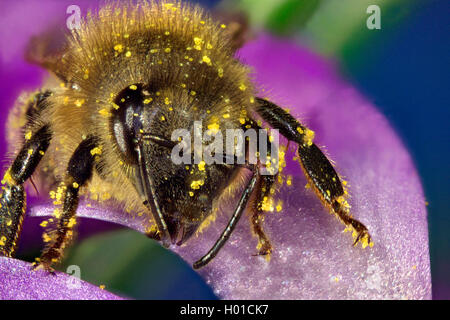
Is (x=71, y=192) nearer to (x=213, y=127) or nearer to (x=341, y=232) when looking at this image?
(x=213, y=127)

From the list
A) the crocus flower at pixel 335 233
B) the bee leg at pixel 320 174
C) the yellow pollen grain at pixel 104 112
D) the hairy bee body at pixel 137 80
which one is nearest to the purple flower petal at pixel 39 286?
the crocus flower at pixel 335 233

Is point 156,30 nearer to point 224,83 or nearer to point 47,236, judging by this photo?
point 224,83

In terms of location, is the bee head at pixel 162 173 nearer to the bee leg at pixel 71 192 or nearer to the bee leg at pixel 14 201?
the bee leg at pixel 71 192

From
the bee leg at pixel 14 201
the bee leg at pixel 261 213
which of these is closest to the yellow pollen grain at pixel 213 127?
the bee leg at pixel 261 213

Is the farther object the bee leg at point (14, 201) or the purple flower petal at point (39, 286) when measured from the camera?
the bee leg at point (14, 201)

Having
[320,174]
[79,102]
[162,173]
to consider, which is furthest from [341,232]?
[79,102]

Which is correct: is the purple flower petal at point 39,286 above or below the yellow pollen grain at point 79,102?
below

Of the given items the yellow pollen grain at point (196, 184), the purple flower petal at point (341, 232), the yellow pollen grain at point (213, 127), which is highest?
the yellow pollen grain at point (213, 127)
